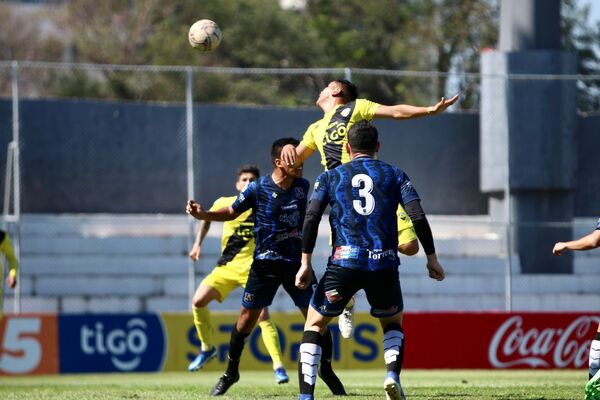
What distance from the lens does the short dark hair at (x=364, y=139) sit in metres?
8.37

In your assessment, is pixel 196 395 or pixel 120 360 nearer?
pixel 196 395

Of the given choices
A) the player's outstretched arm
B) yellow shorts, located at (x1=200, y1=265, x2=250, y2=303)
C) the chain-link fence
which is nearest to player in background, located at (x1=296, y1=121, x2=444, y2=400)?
the player's outstretched arm

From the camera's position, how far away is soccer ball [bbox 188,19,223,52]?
11.8 m

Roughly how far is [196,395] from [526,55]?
43.0 feet

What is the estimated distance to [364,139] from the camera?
27.4 ft

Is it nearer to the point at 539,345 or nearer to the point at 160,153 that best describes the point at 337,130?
the point at 539,345

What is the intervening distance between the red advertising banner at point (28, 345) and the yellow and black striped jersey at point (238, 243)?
5.30 meters

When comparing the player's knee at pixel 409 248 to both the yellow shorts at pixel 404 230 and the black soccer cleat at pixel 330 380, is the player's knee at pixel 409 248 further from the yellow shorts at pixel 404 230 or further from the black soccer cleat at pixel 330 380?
the black soccer cleat at pixel 330 380

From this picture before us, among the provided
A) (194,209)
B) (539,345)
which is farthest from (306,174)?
(194,209)

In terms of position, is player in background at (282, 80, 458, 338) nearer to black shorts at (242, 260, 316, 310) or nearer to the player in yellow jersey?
black shorts at (242, 260, 316, 310)

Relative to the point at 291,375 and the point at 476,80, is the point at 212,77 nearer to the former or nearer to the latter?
the point at 476,80

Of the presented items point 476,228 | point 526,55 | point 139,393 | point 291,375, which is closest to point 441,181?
point 476,228

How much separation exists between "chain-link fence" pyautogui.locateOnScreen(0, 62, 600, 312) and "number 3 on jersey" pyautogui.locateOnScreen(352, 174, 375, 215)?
37.4 ft

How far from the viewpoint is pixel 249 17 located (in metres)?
40.9
